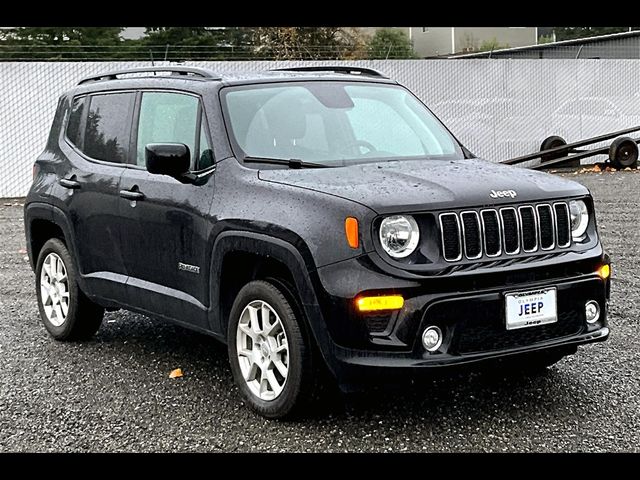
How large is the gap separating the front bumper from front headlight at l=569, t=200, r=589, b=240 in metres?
0.62

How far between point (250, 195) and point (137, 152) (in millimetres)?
1410

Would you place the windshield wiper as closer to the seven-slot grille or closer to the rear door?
the seven-slot grille

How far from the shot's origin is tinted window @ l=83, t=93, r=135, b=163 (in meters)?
6.66

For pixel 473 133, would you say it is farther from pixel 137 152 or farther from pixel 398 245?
pixel 398 245

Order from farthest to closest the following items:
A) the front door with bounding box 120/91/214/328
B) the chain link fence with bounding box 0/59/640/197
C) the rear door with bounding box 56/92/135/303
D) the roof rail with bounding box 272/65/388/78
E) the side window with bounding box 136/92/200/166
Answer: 1. the chain link fence with bounding box 0/59/640/197
2. the roof rail with bounding box 272/65/388/78
3. the rear door with bounding box 56/92/135/303
4. the side window with bounding box 136/92/200/166
5. the front door with bounding box 120/91/214/328

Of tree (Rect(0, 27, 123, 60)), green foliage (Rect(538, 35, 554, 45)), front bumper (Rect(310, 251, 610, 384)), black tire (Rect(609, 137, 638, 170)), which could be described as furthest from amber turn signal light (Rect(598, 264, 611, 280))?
green foliage (Rect(538, 35, 554, 45))

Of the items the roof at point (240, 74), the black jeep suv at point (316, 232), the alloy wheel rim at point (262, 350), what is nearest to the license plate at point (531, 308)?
the black jeep suv at point (316, 232)

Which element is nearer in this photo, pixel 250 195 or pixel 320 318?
pixel 320 318

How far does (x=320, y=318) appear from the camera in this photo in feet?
15.9

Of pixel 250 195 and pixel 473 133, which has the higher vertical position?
pixel 250 195

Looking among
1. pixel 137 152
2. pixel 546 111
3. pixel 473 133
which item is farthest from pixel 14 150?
pixel 137 152

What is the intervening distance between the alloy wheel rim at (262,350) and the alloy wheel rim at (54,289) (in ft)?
7.51

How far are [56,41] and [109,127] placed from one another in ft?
65.6

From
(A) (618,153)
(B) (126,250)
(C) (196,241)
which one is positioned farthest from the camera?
(A) (618,153)
